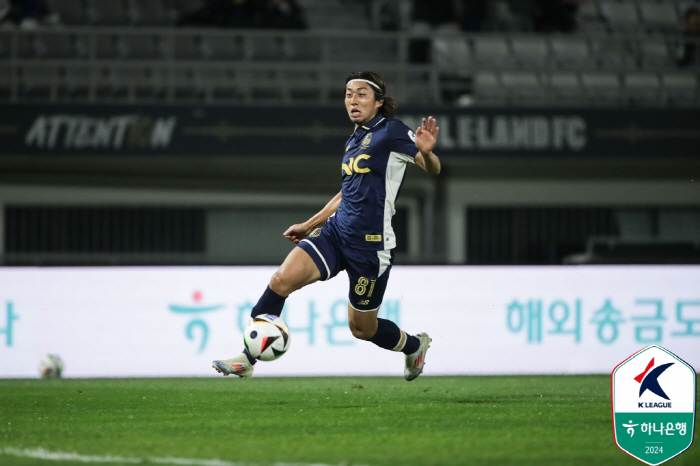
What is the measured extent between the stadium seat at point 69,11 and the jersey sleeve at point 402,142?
1047 cm

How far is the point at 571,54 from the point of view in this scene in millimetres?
16375

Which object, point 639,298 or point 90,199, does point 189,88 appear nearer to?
point 90,199

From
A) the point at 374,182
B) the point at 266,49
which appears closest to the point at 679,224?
the point at 266,49

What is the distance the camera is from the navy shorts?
21.0ft

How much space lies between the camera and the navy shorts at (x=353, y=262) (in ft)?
21.0

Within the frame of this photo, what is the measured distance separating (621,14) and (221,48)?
Answer: 7.10m

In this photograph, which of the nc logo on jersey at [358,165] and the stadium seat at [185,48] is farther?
the stadium seat at [185,48]

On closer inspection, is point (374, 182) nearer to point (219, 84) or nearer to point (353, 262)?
point (353, 262)

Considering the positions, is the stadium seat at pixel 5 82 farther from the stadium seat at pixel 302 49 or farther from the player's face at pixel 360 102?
the player's face at pixel 360 102

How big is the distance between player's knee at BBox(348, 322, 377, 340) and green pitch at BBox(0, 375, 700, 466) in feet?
1.42

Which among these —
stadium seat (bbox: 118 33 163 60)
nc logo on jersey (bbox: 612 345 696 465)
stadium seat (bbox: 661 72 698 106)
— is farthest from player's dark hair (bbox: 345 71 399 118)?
stadium seat (bbox: 661 72 698 106)

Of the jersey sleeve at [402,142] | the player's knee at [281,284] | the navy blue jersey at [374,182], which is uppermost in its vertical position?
the jersey sleeve at [402,142]

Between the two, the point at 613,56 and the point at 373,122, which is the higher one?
the point at 613,56

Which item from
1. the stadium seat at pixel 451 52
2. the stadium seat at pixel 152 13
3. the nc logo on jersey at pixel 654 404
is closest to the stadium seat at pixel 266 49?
the stadium seat at pixel 152 13
